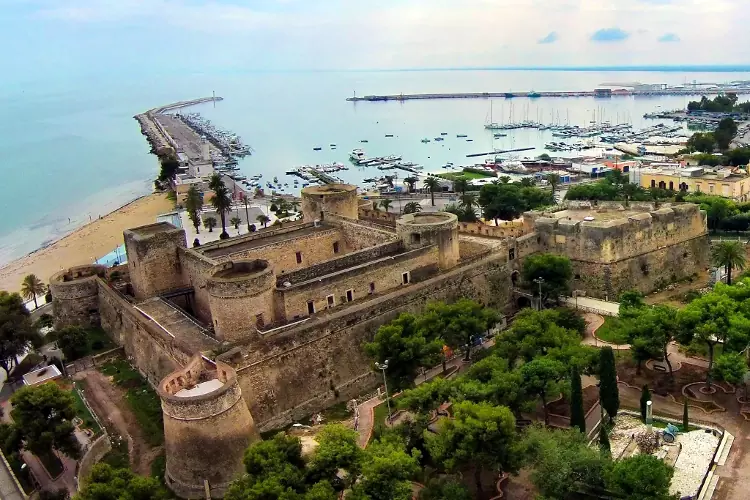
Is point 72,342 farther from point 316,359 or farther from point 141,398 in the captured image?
point 316,359

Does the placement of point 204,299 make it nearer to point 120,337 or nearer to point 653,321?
point 120,337

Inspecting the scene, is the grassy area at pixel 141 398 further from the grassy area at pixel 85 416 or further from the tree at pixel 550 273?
the tree at pixel 550 273

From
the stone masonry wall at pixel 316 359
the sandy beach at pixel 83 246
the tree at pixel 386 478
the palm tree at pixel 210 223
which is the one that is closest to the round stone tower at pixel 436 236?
the stone masonry wall at pixel 316 359

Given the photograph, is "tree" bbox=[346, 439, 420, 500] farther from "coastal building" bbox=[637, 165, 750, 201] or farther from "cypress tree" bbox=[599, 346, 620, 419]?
"coastal building" bbox=[637, 165, 750, 201]

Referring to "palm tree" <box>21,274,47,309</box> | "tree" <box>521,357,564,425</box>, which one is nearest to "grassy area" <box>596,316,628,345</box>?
"tree" <box>521,357,564,425</box>

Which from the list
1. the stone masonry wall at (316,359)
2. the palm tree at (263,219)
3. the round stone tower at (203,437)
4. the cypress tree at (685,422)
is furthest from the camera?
the palm tree at (263,219)

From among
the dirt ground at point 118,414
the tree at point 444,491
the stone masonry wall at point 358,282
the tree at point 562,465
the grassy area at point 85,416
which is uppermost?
the stone masonry wall at point 358,282

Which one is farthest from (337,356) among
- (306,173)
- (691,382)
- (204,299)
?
(306,173)
